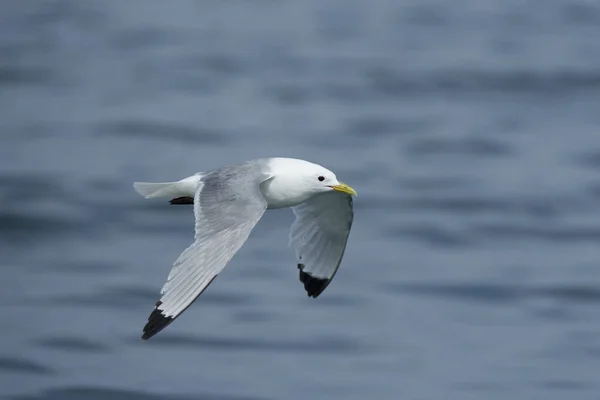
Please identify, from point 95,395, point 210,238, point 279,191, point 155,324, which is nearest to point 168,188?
point 279,191

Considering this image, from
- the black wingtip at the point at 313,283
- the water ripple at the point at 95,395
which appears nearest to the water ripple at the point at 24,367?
the water ripple at the point at 95,395

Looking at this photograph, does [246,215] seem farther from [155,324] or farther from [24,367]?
[24,367]

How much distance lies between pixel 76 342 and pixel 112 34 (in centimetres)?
1575

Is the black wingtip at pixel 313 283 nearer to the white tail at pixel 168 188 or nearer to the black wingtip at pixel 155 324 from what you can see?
the white tail at pixel 168 188

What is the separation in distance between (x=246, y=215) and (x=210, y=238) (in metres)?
0.31

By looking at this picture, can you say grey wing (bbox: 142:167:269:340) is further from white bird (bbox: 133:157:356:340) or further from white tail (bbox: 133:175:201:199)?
white tail (bbox: 133:175:201:199)

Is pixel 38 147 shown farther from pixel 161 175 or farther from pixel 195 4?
pixel 195 4

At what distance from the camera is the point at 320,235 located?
33.3 ft

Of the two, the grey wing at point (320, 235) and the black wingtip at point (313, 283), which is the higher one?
the grey wing at point (320, 235)

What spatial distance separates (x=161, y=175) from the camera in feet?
63.8

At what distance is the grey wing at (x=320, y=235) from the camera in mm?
10031

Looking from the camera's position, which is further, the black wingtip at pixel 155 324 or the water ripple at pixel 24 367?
the water ripple at pixel 24 367

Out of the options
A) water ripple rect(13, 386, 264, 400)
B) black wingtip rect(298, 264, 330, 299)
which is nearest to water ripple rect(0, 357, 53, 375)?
water ripple rect(13, 386, 264, 400)

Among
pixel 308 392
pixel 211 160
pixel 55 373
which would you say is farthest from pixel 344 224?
pixel 211 160
